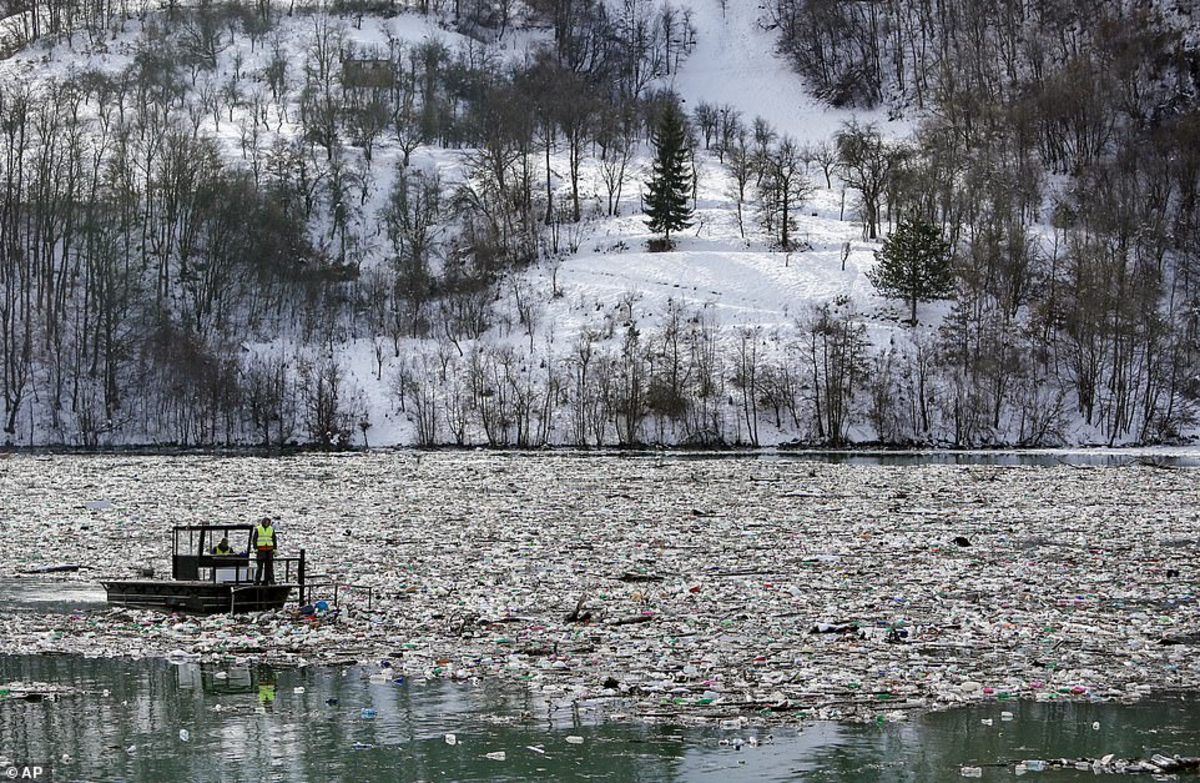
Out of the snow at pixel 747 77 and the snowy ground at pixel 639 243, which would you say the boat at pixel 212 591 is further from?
the snow at pixel 747 77

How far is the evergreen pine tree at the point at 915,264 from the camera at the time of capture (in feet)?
283

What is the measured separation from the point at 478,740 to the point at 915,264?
77562 mm

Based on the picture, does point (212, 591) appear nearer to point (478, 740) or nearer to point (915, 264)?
point (478, 740)

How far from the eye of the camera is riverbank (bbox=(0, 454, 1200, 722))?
1603 cm

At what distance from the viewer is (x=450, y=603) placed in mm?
21234

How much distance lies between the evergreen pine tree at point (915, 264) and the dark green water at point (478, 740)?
243ft

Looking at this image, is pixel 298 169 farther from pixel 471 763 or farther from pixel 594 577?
pixel 471 763

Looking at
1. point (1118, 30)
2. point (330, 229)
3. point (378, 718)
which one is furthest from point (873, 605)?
point (1118, 30)

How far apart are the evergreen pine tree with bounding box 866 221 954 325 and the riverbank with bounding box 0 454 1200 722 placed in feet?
145

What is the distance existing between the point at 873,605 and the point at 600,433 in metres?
58.7

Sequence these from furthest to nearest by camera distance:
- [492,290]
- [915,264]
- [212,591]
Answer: [492,290] < [915,264] < [212,591]

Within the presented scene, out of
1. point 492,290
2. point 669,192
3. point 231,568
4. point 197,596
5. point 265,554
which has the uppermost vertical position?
point 669,192

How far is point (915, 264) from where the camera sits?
283 ft

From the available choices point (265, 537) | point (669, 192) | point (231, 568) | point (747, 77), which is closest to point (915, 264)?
point (669, 192)
